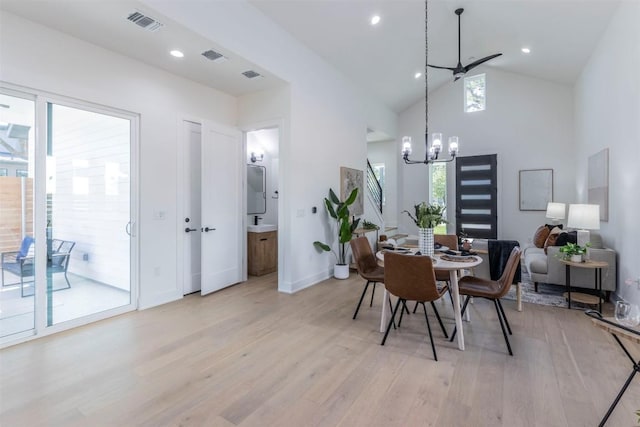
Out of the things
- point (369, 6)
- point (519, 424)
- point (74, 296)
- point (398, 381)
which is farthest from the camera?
point (369, 6)

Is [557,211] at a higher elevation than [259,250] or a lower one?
higher

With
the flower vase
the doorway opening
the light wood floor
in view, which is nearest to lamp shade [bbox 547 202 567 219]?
the light wood floor

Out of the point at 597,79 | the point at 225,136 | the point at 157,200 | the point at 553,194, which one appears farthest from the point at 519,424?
the point at 553,194

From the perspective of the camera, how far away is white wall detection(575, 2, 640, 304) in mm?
3357

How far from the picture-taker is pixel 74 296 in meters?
3.25

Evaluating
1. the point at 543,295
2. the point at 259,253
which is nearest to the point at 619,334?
the point at 543,295

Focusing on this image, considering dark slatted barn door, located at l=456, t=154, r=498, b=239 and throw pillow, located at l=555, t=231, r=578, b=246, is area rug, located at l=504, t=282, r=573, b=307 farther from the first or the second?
dark slatted barn door, located at l=456, t=154, r=498, b=239

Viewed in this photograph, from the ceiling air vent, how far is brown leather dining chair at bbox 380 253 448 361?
119 inches

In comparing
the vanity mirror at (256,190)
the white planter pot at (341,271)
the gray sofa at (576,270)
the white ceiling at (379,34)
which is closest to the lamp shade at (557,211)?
the gray sofa at (576,270)

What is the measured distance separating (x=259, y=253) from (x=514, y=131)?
642 centimetres

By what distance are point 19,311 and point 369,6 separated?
5.28 meters

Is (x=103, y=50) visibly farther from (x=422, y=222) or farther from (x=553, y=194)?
(x=553, y=194)

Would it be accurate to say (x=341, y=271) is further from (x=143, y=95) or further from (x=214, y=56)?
(x=143, y=95)

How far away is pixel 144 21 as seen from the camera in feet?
9.25
